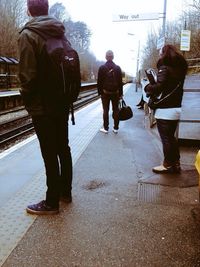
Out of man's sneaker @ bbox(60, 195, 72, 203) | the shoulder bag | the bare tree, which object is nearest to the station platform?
man's sneaker @ bbox(60, 195, 72, 203)

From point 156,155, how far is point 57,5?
90211 mm

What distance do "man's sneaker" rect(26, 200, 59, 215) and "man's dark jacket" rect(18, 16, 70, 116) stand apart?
103 centimetres

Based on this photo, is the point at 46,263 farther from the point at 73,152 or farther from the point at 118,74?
the point at 118,74

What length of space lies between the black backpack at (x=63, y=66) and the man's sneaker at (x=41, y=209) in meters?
1.14

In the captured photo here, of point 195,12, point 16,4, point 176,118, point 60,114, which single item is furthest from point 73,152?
point 16,4

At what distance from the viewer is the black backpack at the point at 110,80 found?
8.21 m

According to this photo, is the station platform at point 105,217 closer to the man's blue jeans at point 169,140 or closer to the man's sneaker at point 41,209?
the man's sneaker at point 41,209

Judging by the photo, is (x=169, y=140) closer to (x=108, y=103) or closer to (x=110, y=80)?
(x=110, y=80)

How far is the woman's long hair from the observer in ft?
15.7

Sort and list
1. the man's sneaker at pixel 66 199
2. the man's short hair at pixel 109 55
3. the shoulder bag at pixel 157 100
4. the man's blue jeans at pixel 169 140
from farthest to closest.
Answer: the man's short hair at pixel 109 55 < the man's blue jeans at pixel 169 140 < the shoulder bag at pixel 157 100 < the man's sneaker at pixel 66 199

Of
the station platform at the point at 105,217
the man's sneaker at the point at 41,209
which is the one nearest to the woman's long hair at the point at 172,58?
the station platform at the point at 105,217

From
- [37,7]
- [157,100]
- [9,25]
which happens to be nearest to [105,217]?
[157,100]

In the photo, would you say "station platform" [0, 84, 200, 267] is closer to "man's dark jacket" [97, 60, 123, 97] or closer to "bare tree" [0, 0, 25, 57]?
"man's dark jacket" [97, 60, 123, 97]

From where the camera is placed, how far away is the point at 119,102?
8711mm
